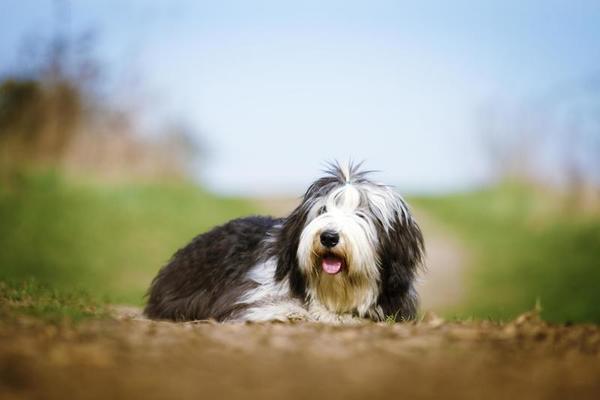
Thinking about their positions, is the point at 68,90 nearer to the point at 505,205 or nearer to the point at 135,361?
the point at 505,205

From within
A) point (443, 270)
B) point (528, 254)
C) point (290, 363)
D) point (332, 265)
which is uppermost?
point (332, 265)

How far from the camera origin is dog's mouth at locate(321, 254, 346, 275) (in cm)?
571

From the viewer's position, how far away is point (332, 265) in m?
5.74

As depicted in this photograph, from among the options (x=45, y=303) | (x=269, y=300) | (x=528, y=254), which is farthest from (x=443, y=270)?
(x=45, y=303)

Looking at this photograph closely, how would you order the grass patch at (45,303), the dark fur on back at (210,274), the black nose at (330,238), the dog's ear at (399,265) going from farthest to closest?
the dark fur on back at (210,274) → the dog's ear at (399,265) → the black nose at (330,238) → the grass patch at (45,303)

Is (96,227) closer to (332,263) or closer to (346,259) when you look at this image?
(332,263)

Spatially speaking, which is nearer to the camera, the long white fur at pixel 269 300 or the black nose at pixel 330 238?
the black nose at pixel 330 238

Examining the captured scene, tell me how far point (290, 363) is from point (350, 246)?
193 centimetres

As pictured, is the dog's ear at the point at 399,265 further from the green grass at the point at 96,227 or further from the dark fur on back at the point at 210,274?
the green grass at the point at 96,227

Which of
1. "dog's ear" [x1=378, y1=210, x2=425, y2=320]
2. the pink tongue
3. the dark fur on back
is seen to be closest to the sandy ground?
the pink tongue

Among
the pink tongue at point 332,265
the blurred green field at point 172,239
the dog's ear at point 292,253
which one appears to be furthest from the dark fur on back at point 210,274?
the blurred green field at point 172,239

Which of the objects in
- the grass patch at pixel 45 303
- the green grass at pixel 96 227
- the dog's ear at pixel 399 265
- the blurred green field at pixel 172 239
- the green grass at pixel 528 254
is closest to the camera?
the grass patch at pixel 45 303

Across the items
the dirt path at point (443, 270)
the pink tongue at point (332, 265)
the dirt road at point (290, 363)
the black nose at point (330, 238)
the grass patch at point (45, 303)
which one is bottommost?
the dirt path at point (443, 270)

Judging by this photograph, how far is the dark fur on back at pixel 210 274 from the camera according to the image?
6648mm
